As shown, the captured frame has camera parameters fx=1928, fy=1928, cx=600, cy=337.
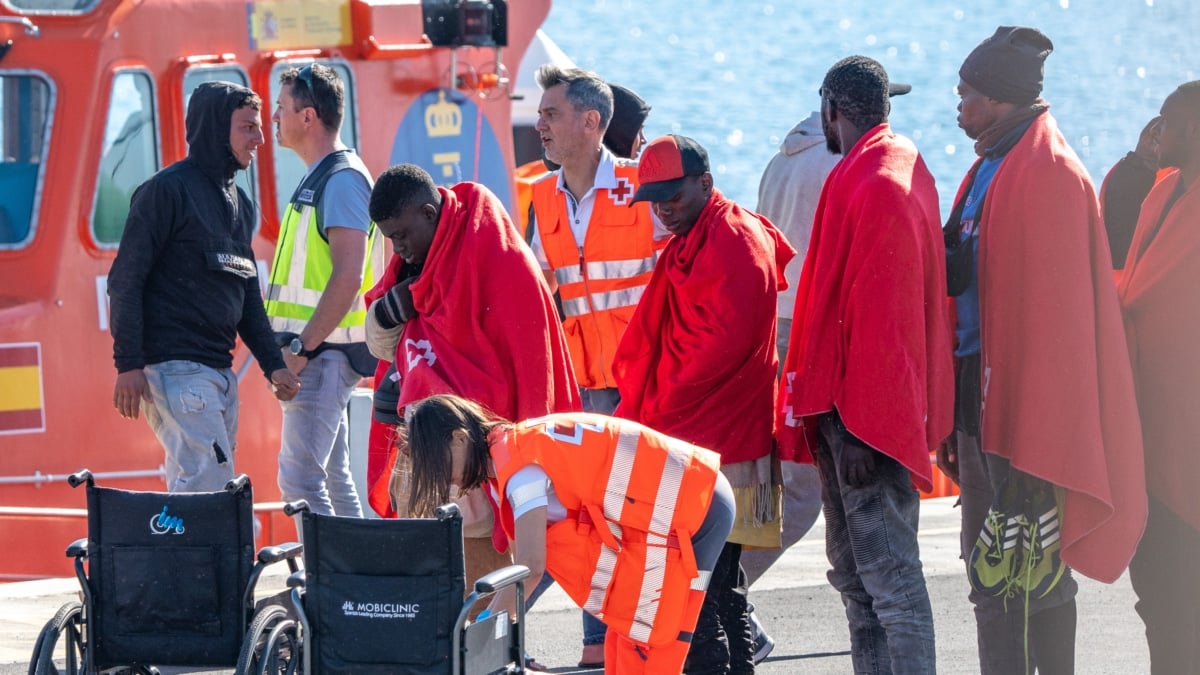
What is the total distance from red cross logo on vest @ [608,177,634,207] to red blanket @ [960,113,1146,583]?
4.68ft

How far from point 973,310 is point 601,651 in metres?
1.73

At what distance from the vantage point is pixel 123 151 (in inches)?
316

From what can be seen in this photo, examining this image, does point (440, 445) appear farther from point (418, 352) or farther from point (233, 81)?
point (233, 81)

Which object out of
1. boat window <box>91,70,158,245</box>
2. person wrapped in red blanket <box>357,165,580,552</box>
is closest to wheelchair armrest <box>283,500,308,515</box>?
person wrapped in red blanket <box>357,165,580,552</box>

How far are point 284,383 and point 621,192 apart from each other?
128 centimetres

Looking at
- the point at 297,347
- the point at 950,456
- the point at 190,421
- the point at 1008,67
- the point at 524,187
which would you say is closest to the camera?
the point at 1008,67

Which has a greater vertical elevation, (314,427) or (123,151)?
(123,151)

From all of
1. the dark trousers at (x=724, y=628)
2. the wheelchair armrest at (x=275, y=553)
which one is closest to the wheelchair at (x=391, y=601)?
the wheelchair armrest at (x=275, y=553)

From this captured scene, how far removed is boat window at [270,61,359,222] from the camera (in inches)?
331

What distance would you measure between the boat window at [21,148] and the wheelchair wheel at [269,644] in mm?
3263

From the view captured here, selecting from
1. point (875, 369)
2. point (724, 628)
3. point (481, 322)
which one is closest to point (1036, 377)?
point (875, 369)

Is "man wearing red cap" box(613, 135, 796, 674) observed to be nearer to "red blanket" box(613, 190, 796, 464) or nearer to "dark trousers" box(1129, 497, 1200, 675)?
"red blanket" box(613, 190, 796, 464)

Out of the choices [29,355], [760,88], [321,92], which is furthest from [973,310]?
[760,88]

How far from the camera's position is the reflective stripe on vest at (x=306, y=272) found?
6.54m
